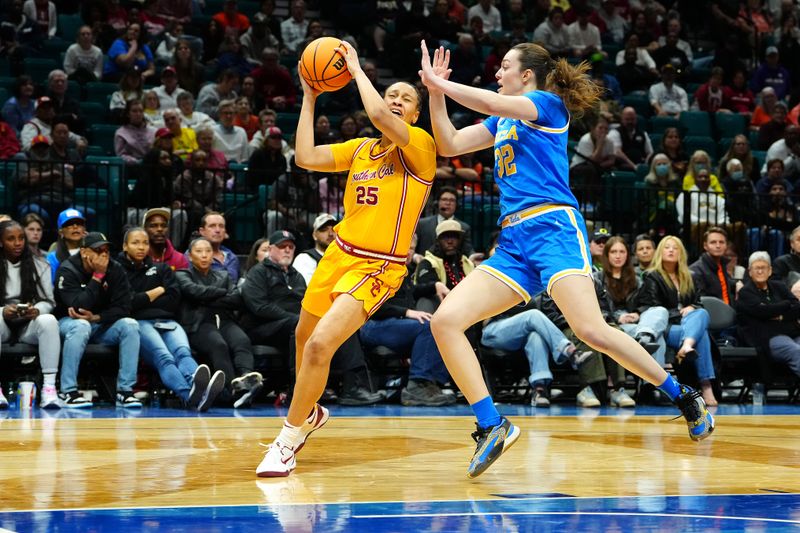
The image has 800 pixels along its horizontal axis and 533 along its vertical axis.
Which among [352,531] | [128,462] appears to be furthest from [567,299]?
[128,462]

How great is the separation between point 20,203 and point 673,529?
336 inches

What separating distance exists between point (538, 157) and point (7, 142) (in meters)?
8.40

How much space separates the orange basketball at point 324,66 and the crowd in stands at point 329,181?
3.83 metres

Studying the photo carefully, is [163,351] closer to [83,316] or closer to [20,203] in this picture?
[83,316]

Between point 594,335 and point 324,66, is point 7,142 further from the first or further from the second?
point 594,335

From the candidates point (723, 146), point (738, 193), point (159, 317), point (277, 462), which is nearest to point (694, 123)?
point (723, 146)

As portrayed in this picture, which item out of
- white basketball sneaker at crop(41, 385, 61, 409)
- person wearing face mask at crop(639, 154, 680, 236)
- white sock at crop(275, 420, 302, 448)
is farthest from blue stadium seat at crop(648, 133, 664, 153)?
white sock at crop(275, 420, 302, 448)

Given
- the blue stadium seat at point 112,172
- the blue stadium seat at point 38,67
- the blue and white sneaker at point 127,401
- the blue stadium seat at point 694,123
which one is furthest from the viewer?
the blue stadium seat at point 694,123

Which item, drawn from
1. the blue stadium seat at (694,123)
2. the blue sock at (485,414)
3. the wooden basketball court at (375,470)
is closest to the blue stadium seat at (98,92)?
the wooden basketball court at (375,470)

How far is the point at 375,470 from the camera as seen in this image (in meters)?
5.39

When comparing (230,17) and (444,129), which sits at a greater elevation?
(230,17)

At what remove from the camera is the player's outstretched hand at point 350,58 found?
5376 millimetres

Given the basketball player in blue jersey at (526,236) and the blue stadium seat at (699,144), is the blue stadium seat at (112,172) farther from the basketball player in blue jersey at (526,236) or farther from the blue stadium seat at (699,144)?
the blue stadium seat at (699,144)

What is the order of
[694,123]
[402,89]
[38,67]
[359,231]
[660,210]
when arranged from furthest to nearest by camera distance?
1. [694,123]
2. [38,67]
3. [660,210]
4. [402,89]
5. [359,231]
